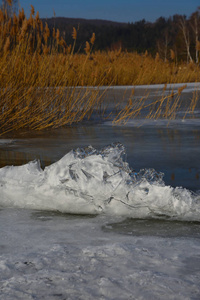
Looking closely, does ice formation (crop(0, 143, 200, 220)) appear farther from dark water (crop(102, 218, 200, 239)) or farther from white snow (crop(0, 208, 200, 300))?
white snow (crop(0, 208, 200, 300))

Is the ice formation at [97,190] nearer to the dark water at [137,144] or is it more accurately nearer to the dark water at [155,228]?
the dark water at [155,228]

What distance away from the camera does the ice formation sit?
1.98m

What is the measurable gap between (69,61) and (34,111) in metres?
0.73

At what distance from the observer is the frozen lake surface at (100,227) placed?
4.14ft

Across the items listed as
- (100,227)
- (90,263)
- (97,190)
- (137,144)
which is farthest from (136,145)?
(90,263)

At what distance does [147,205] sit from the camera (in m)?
1.99

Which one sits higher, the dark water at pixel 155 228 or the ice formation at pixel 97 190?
the ice formation at pixel 97 190

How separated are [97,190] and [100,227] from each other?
1.05 feet

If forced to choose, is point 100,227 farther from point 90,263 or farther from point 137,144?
point 137,144

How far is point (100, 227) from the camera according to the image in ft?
5.92

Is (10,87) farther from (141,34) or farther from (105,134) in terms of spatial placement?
(141,34)

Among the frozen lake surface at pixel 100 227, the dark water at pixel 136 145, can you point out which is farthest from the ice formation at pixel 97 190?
the dark water at pixel 136 145

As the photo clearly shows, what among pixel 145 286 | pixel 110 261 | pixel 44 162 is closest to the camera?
pixel 145 286

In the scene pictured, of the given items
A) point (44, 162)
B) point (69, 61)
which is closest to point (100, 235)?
point (44, 162)
